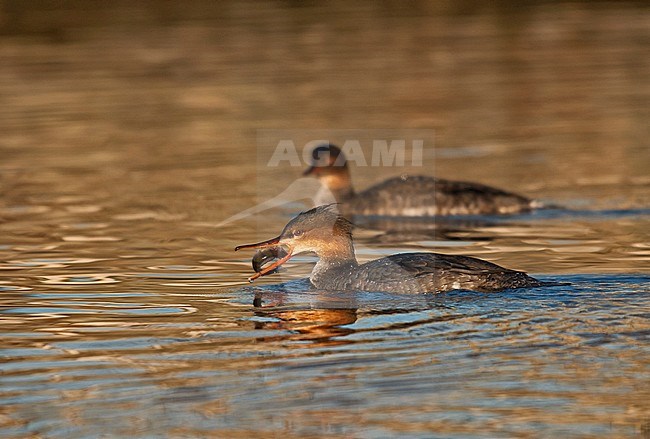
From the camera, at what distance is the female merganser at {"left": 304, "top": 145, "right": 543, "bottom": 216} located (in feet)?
44.4

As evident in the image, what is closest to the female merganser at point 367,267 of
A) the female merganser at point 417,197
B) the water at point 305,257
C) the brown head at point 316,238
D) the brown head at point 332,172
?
the brown head at point 316,238

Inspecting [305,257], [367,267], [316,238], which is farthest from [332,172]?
[367,267]

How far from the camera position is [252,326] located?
8.78 meters

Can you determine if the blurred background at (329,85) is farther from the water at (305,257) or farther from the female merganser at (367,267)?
the female merganser at (367,267)

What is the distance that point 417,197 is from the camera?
13.9 meters

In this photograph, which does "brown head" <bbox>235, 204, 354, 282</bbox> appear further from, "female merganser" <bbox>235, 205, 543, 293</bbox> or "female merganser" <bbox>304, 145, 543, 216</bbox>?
"female merganser" <bbox>304, 145, 543, 216</bbox>

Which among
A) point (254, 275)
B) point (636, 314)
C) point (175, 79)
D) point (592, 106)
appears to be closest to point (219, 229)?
point (254, 275)

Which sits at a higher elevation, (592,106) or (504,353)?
(592,106)

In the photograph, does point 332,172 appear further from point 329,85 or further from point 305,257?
point 329,85

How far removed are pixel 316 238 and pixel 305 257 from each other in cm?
186

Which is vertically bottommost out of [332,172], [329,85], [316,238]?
[316,238]

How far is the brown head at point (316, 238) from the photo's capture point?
32.6ft

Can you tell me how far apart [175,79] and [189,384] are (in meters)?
17.3

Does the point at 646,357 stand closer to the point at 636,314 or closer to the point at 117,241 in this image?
the point at 636,314
